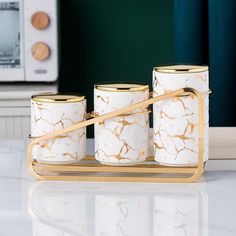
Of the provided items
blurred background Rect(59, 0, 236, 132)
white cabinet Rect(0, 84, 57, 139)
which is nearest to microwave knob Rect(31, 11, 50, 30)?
white cabinet Rect(0, 84, 57, 139)

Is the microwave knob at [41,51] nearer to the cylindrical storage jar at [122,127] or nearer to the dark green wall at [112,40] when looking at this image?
the dark green wall at [112,40]

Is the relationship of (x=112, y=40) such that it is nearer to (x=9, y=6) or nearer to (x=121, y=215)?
(x=9, y=6)

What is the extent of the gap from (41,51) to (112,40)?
1.60 ft

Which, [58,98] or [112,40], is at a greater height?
[112,40]

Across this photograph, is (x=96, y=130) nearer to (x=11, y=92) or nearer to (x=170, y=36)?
(x=11, y=92)

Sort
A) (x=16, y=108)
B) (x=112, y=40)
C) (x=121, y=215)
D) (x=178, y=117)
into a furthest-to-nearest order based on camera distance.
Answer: (x=112, y=40) < (x=16, y=108) < (x=178, y=117) < (x=121, y=215)

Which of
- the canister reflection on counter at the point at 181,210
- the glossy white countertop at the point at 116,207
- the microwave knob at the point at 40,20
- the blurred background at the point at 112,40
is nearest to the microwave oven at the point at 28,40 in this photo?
the microwave knob at the point at 40,20

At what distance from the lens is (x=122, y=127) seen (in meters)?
1.10

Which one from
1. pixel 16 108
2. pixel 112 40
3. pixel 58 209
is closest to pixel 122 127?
pixel 58 209

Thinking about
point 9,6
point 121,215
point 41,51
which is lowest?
point 121,215

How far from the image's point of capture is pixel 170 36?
9.35ft

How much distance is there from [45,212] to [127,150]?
0.18 m

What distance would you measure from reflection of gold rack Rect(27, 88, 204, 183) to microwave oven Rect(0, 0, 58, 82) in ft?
4.33

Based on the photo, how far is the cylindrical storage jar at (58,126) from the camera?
3.67ft
